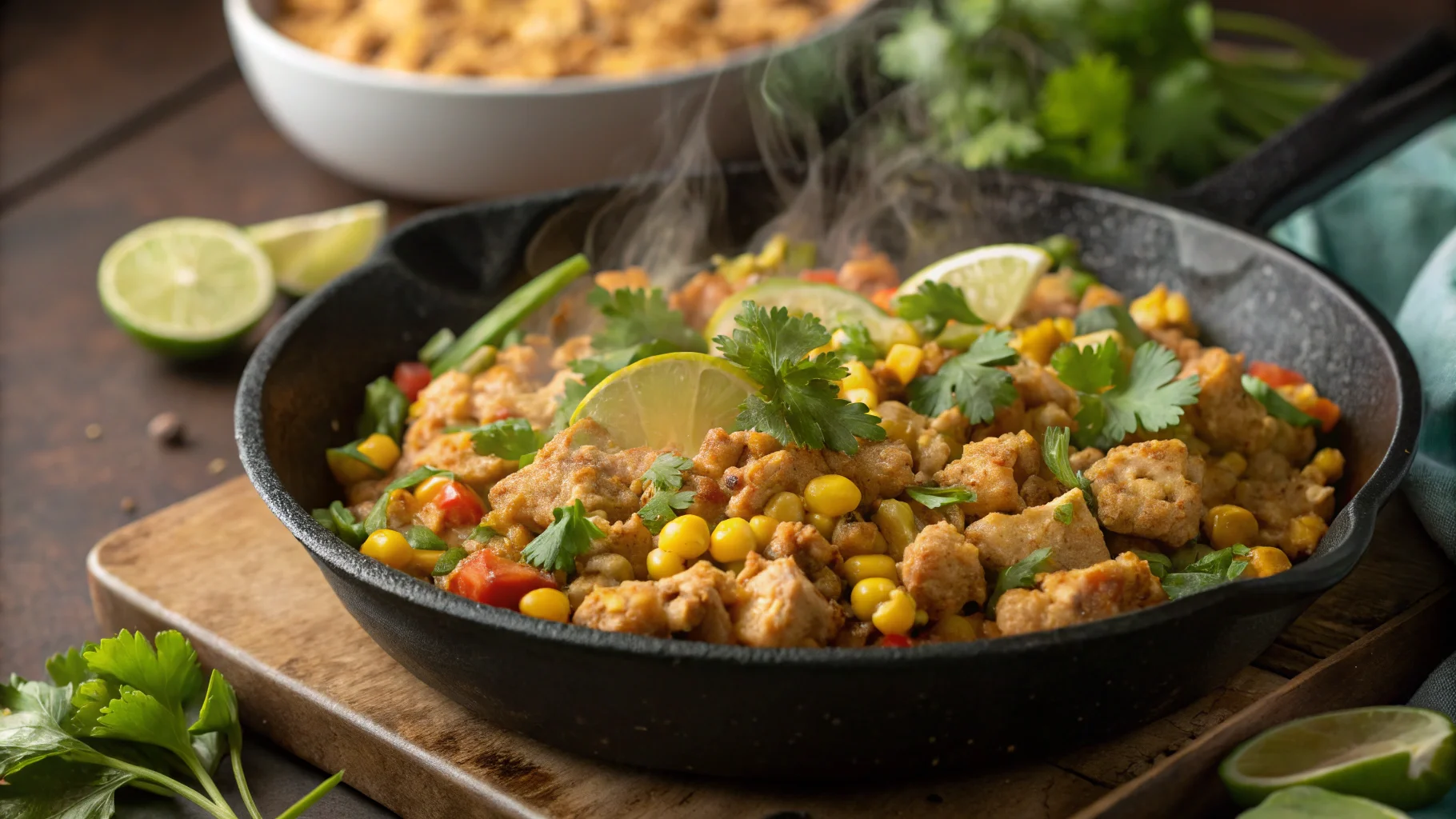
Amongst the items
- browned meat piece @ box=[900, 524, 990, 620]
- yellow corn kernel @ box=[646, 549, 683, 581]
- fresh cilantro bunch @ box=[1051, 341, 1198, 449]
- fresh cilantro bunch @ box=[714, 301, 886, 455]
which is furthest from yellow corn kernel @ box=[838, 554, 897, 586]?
fresh cilantro bunch @ box=[1051, 341, 1198, 449]

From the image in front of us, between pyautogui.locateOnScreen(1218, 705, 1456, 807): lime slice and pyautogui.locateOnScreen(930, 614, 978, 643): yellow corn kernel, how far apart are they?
55 cm

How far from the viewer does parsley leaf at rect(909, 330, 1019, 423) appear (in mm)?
3109

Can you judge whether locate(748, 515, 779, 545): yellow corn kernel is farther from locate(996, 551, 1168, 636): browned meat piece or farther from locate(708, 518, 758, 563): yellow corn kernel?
locate(996, 551, 1168, 636): browned meat piece

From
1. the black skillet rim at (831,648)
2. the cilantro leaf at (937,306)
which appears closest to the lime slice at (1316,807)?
the black skillet rim at (831,648)

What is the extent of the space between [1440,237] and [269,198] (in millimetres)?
4358

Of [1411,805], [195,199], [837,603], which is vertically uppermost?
[837,603]

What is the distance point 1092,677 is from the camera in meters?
2.50

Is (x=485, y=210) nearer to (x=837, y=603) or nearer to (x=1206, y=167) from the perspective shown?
(x=837, y=603)

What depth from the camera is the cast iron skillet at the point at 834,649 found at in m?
2.39

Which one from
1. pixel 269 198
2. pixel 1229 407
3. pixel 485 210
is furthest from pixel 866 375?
pixel 269 198

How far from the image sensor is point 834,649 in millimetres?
2340

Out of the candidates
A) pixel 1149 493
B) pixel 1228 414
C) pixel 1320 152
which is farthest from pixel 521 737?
pixel 1320 152

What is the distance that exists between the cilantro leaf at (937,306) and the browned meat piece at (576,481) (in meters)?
0.84

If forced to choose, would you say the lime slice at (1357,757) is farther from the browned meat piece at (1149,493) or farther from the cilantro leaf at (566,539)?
the cilantro leaf at (566,539)
